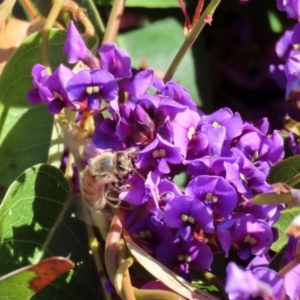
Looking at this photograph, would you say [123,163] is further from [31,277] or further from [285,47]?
[285,47]

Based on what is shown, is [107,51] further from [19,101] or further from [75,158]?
[19,101]

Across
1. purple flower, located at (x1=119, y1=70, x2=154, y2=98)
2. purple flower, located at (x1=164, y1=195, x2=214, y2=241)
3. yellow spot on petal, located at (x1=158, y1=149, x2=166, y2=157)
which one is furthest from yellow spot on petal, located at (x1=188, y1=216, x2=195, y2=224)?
purple flower, located at (x1=119, y1=70, x2=154, y2=98)

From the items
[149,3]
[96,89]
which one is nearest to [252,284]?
[96,89]

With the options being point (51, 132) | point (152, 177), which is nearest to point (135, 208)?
point (152, 177)

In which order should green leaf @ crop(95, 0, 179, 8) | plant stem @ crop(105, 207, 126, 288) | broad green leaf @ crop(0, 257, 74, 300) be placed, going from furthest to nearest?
1. green leaf @ crop(95, 0, 179, 8)
2. plant stem @ crop(105, 207, 126, 288)
3. broad green leaf @ crop(0, 257, 74, 300)

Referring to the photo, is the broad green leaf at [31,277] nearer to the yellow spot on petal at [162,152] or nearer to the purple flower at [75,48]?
the yellow spot on petal at [162,152]

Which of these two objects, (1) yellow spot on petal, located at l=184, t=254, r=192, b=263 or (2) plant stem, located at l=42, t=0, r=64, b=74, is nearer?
(1) yellow spot on petal, located at l=184, t=254, r=192, b=263

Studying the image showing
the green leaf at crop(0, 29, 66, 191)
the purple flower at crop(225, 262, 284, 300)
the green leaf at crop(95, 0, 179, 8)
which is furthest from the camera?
the green leaf at crop(95, 0, 179, 8)

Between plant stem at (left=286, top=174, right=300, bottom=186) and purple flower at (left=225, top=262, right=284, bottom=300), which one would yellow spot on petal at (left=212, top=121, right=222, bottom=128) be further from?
purple flower at (left=225, top=262, right=284, bottom=300)
